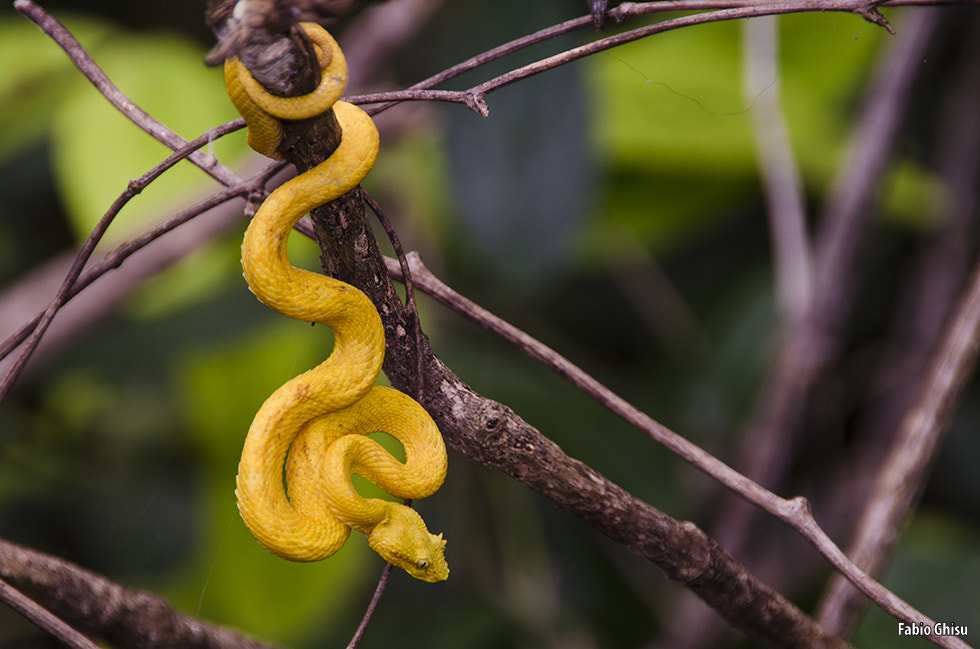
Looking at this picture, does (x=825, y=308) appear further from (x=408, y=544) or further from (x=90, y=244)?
(x=90, y=244)

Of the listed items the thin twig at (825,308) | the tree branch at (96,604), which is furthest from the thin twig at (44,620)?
the thin twig at (825,308)

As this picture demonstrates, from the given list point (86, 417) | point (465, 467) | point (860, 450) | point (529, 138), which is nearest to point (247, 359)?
point (465, 467)

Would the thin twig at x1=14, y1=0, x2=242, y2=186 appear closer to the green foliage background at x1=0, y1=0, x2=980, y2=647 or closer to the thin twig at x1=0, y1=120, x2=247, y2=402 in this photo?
the thin twig at x1=0, y1=120, x2=247, y2=402

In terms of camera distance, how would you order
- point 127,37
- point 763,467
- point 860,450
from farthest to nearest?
point 860,450
point 127,37
point 763,467

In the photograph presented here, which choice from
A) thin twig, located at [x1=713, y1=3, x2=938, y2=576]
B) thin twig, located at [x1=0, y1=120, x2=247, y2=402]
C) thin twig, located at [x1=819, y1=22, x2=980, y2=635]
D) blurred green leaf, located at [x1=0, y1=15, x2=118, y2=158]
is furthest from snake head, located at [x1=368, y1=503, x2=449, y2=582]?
blurred green leaf, located at [x1=0, y1=15, x2=118, y2=158]

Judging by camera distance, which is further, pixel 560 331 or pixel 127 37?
pixel 560 331

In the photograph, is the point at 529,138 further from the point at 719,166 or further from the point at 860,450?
the point at 860,450

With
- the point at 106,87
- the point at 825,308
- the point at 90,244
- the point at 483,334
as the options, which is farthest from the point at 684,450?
the point at 483,334
